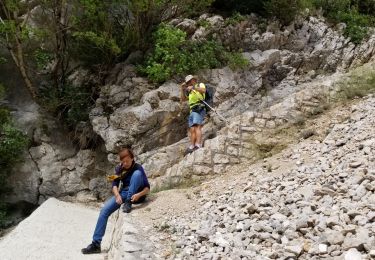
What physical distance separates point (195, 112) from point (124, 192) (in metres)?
3.51

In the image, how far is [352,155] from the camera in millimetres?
7387

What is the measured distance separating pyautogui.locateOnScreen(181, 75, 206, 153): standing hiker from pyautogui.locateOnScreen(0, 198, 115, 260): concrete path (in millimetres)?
2880

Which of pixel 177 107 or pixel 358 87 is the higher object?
pixel 358 87

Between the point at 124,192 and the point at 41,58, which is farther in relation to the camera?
the point at 41,58

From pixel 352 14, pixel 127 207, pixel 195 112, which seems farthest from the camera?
pixel 352 14

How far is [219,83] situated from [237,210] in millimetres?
7086

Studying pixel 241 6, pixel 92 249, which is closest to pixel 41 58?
pixel 241 6

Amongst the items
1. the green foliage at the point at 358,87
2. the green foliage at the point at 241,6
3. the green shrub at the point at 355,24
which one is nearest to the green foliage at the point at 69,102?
the green foliage at the point at 241,6

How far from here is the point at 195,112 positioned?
11.1 meters

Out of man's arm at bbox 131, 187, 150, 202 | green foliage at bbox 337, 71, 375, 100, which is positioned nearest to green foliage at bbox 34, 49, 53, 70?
man's arm at bbox 131, 187, 150, 202

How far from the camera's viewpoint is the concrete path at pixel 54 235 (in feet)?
27.4

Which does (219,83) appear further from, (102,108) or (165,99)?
(102,108)

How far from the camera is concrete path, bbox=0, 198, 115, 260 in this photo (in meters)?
8.36

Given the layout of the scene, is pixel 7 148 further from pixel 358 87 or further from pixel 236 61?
pixel 358 87
